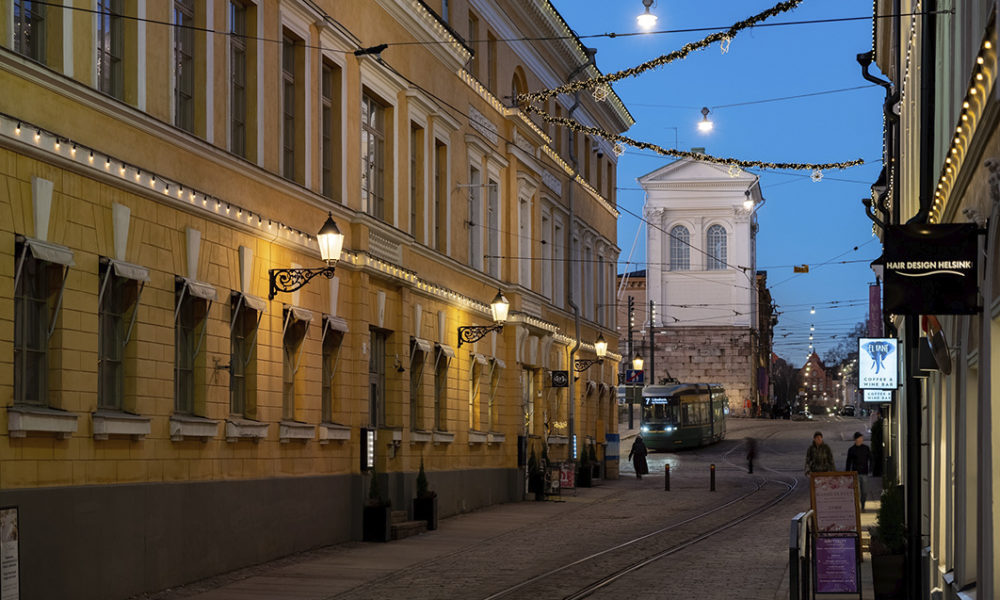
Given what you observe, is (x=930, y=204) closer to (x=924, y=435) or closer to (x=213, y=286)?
(x=924, y=435)

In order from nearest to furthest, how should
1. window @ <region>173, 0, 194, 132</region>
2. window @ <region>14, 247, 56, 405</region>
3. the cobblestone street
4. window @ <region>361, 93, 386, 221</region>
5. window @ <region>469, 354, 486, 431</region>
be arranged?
window @ <region>14, 247, 56, 405</region>, the cobblestone street, window @ <region>173, 0, 194, 132</region>, window @ <region>361, 93, 386, 221</region>, window @ <region>469, 354, 486, 431</region>

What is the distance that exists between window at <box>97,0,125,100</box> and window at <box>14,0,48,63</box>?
1243mm

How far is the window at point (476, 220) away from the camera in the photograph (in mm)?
35688

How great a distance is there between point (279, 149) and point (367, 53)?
164 inches

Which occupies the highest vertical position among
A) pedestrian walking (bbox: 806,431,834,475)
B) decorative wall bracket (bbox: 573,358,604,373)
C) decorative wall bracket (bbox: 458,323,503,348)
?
decorative wall bracket (bbox: 458,323,503,348)

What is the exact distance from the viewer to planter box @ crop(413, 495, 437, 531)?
28.3 meters

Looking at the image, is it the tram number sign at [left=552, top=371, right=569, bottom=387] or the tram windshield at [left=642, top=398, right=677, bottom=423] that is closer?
the tram number sign at [left=552, top=371, right=569, bottom=387]

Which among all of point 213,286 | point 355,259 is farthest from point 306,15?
point 213,286

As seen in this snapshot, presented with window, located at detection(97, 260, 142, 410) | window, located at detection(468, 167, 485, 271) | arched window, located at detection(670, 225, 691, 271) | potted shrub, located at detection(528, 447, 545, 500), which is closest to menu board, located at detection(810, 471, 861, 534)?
window, located at detection(97, 260, 142, 410)

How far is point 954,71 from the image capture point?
13656 millimetres

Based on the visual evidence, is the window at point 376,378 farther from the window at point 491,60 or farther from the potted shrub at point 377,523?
the window at point 491,60

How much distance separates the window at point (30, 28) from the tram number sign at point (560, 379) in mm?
26220

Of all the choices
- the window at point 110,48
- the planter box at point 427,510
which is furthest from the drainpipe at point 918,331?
the planter box at point 427,510

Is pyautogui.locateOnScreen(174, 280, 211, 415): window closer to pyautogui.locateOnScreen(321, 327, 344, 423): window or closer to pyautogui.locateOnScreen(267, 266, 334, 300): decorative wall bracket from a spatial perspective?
pyautogui.locateOnScreen(267, 266, 334, 300): decorative wall bracket
